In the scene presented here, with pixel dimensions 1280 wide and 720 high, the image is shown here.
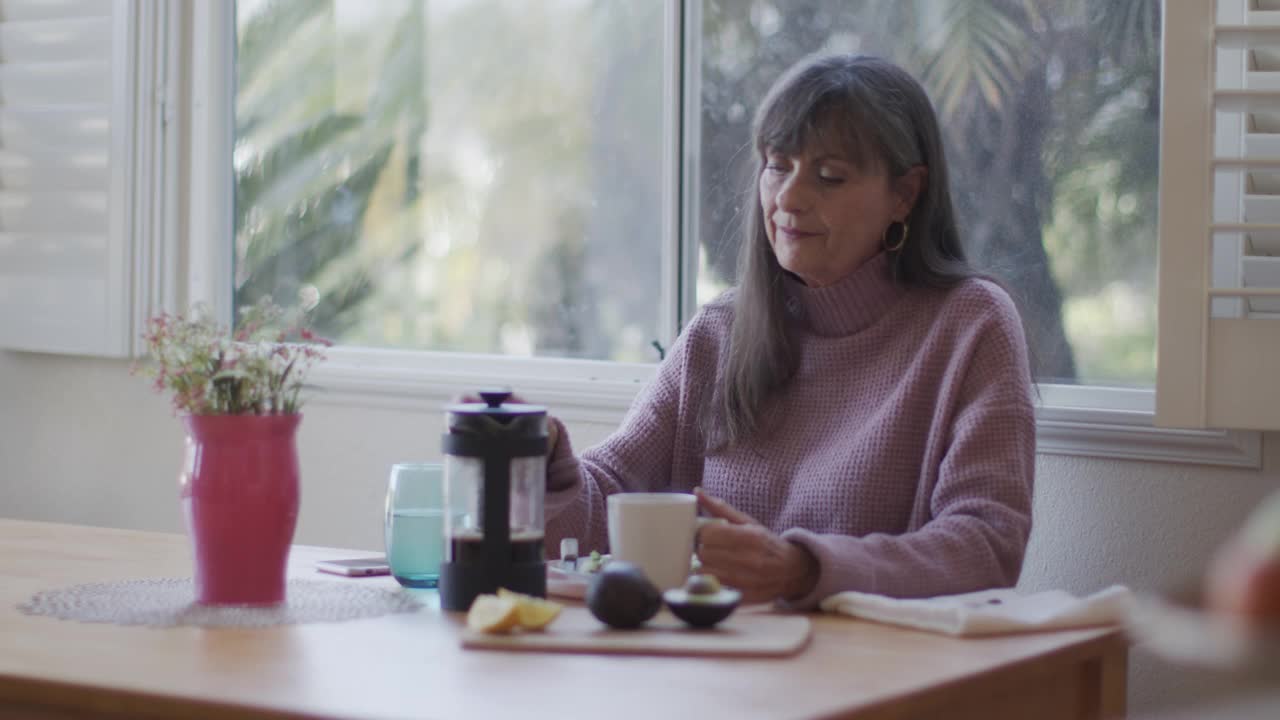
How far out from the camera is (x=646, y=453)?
2.14 meters

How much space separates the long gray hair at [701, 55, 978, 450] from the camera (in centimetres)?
202

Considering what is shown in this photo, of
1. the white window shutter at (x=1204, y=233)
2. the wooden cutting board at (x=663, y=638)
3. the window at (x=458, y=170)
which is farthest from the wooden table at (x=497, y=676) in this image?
the window at (x=458, y=170)

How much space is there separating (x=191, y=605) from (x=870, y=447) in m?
0.83

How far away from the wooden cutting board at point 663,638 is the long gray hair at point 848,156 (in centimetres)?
59

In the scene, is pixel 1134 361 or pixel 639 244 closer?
pixel 1134 361

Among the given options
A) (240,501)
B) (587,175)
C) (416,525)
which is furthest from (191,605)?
(587,175)

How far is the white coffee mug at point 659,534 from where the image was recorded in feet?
5.22

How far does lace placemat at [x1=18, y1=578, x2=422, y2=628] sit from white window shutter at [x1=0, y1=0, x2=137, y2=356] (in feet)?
4.79

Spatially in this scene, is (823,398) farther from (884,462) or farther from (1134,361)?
(1134,361)

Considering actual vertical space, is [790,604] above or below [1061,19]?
below

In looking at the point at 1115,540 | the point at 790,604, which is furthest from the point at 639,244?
the point at 790,604

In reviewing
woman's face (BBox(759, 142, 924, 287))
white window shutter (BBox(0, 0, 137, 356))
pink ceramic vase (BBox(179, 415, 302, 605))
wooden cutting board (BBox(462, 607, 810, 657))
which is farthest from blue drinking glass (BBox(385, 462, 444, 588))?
white window shutter (BBox(0, 0, 137, 356))

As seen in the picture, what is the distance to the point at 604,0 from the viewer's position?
2.70 m

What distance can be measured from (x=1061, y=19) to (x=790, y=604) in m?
1.06
